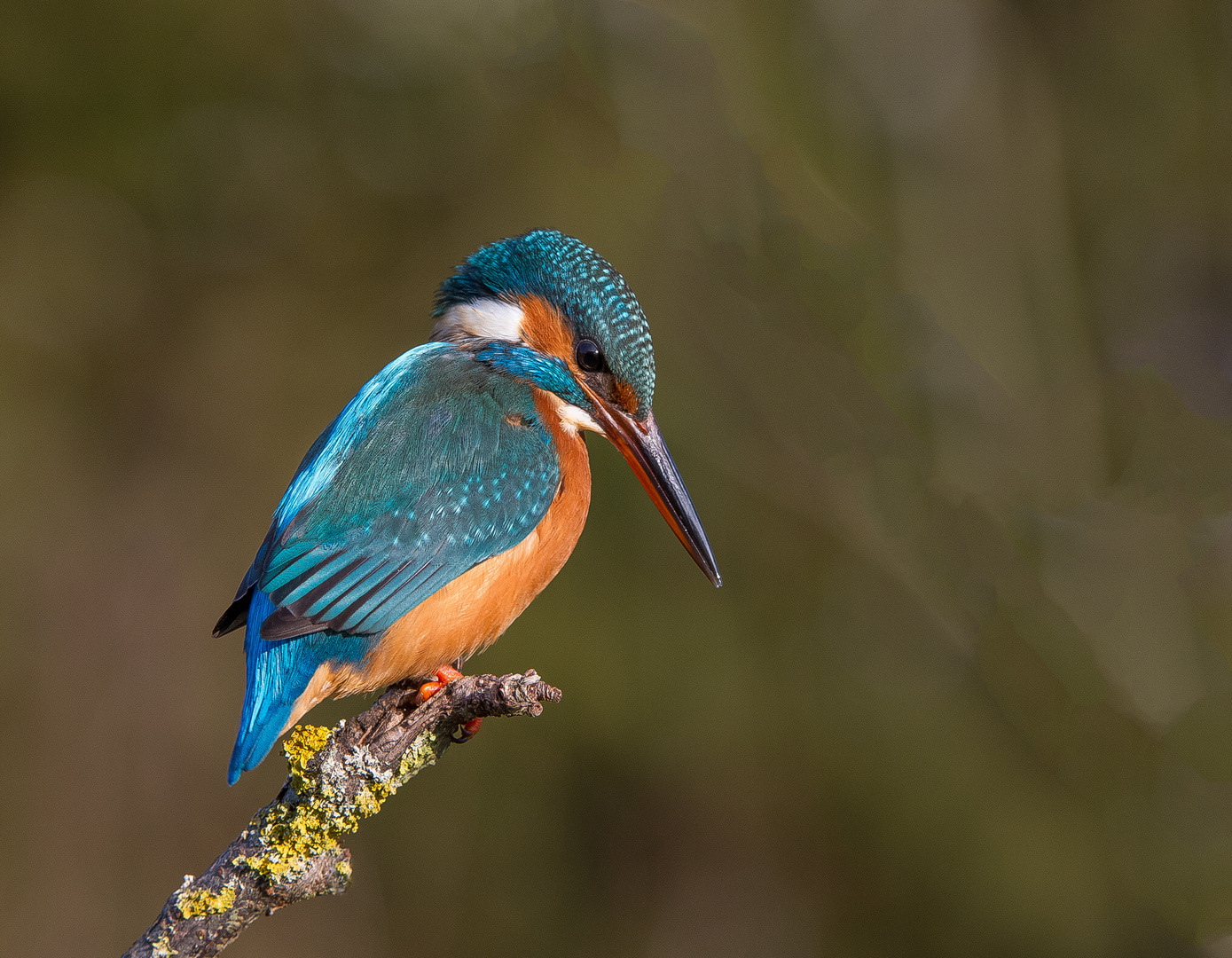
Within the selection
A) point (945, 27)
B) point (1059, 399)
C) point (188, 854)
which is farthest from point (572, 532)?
point (188, 854)

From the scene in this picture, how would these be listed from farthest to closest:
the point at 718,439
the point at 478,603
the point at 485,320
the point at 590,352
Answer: the point at 718,439
the point at 485,320
the point at 590,352
the point at 478,603

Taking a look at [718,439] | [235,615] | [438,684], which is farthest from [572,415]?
[718,439]

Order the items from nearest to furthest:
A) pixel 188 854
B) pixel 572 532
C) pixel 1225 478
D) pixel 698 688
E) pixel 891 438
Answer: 1. pixel 572 532
2. pixel 1225 478
3. pixel 891 438
4. pixel 698 688
5. pixel 188 854

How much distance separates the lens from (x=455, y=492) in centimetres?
185

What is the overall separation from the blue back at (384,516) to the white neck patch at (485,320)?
20 cm

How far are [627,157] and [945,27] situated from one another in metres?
1.17

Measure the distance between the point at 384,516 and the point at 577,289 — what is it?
64 cm

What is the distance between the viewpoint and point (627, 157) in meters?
3.81

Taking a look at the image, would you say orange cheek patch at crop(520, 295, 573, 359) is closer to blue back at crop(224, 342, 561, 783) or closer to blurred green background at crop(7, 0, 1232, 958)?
blue back at crop(224, 342, 561, 783)

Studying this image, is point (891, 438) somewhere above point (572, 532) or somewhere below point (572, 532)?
below

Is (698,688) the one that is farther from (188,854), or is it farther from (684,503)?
(188,854)

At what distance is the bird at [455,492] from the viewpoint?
5.59ft

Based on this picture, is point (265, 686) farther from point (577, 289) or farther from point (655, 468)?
point (577, 289)

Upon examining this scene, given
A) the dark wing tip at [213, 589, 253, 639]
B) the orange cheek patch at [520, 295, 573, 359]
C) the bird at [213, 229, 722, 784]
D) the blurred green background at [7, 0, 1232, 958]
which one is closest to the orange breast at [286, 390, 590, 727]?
the bird at [213, 229, 722, 784]
